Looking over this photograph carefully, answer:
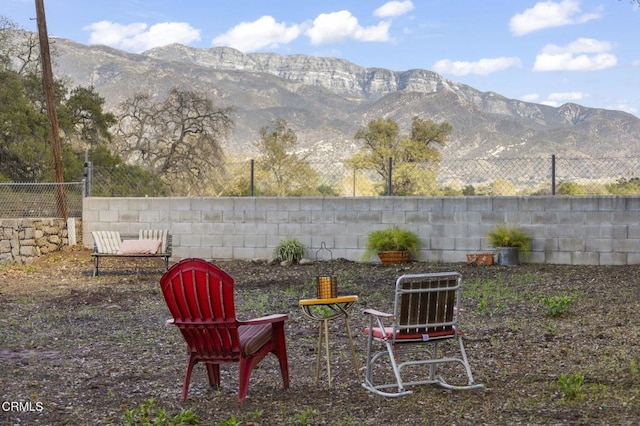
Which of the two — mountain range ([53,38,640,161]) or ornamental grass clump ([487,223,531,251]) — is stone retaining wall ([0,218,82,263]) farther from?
mountain range ([53,38,640,161])

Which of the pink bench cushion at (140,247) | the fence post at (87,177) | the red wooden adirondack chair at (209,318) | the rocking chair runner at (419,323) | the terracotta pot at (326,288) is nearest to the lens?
the red wooden adirondack chair at (209,318)

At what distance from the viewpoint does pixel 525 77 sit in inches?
2229

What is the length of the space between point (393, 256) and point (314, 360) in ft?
26.4

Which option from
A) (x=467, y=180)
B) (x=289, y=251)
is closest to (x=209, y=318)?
(x=289, y=251)

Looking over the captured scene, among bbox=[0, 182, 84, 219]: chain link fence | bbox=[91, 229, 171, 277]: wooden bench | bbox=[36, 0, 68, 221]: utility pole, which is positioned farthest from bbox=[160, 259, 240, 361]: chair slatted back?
bbox=[36, 0, 68, 221]: utility pole

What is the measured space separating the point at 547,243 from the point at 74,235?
31.9 ft

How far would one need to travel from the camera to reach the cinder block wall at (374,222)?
1441 cm

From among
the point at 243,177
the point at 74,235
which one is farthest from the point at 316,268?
the point at 243,177

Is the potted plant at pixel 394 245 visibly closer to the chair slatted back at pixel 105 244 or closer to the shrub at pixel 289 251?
the shrub at pixel 289 251

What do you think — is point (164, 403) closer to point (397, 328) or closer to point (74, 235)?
point (397, 328)

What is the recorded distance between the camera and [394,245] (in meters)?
15.3

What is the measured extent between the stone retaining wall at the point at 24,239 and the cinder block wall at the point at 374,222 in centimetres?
101

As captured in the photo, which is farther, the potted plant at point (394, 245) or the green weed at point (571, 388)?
the potted plant at point (394, 245)

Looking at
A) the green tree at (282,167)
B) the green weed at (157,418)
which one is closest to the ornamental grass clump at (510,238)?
the green tree at (282,167)
